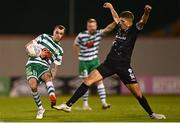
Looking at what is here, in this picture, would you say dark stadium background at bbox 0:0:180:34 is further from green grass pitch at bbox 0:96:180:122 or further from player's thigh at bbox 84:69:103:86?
player's thigh at bbox 84:69:103:86

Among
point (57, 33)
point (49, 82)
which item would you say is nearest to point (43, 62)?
point (49, 82)

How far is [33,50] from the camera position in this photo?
49.4 ft

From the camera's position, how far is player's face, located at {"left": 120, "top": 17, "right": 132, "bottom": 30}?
1477cm

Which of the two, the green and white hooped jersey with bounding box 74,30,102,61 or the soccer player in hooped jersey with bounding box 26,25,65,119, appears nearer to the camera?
the soccer player in hooped jersey with bounding box 26,25,65,119

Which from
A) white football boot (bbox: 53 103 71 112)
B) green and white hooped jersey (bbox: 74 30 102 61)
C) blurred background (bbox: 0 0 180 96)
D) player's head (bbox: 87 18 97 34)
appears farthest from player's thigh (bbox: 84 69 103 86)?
blurred background (bbox: 0 0 180 96)

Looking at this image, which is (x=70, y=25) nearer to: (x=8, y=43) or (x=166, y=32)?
(x=8, y=43)

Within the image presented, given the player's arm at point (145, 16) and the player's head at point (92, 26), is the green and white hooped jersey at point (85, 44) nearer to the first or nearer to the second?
the player's head at point (92, 26)

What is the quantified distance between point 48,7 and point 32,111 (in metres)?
14.5


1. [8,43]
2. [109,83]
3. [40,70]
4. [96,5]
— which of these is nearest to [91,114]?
[40,70]

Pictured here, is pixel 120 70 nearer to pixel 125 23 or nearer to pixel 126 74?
pixel 126 74

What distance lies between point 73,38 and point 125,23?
1304 centimetres

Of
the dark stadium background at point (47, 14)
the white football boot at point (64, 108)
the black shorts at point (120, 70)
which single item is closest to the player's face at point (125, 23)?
the black shorts at point (120, 70)

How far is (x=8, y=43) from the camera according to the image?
27.8m

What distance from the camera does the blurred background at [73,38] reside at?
2645 cm
